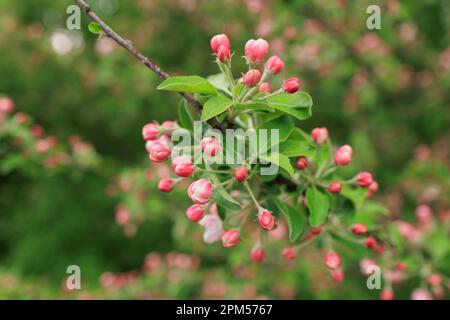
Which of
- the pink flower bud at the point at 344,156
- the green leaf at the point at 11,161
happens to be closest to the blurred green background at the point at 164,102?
the green leaf at the point at 11,161

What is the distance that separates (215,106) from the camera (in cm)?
128

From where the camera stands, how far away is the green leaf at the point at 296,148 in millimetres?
1430

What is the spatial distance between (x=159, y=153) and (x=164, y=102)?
3700mm

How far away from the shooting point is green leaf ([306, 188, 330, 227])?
1431 mm

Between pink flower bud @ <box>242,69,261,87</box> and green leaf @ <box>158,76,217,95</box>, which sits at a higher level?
pink flower bud @ <box>242,69,261,87</box>

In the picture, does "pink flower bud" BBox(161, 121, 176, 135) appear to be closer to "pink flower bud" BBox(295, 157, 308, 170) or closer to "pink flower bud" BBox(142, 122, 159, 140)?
"pink flower bud" BBox(142, 122, 159, 140)

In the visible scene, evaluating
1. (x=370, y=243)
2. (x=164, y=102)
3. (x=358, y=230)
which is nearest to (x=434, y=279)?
(x=370, y=243)

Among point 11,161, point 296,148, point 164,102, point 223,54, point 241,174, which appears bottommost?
point 241,174

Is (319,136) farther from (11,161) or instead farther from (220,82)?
(11,161)

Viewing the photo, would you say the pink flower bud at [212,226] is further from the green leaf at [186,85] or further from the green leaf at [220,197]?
the green leaf at [186,85]

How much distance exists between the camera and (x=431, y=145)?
4816 millimetres

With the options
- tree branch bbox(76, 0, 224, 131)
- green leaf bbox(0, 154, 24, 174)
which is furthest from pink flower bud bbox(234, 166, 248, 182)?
green leaf bbox(0, 154, 24, 174)

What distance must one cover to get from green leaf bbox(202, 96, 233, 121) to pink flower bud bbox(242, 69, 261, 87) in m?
0.07

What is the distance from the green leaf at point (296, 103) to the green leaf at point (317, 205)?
27cm
